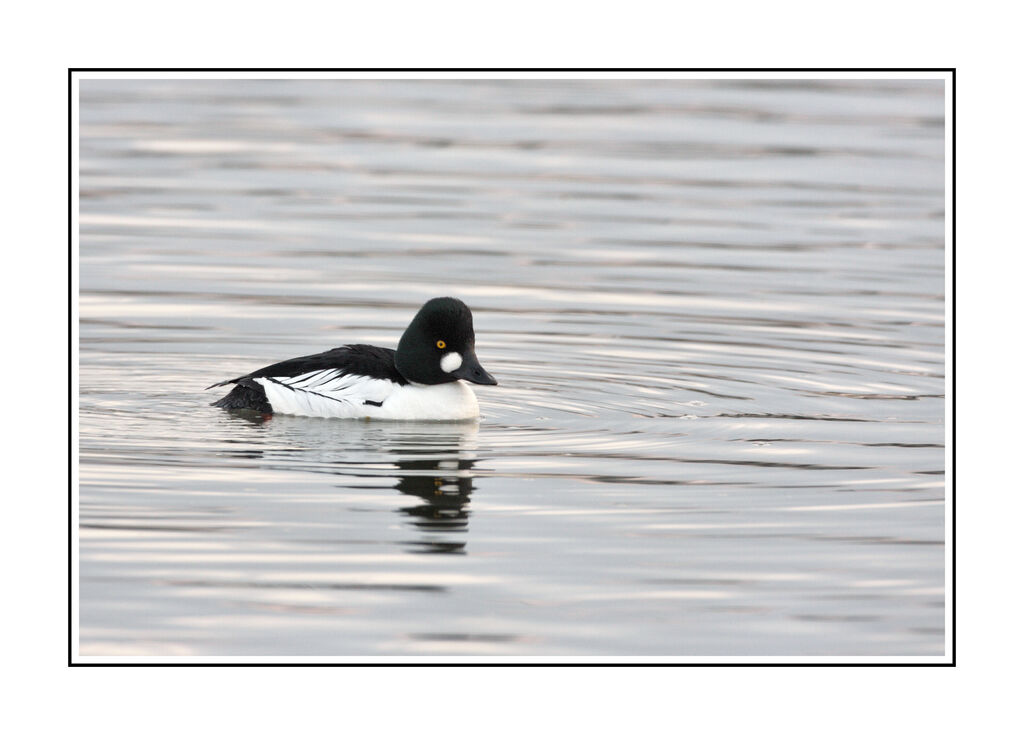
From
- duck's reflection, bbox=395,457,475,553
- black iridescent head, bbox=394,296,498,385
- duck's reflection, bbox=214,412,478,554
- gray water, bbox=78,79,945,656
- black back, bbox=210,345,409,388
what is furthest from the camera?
black back, bbox=210,345,409,388

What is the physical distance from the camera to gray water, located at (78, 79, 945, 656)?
8859 mm

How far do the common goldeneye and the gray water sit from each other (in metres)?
0.24

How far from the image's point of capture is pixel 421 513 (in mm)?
10188

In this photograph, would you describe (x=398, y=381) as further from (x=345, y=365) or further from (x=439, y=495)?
(x=439, y=495)

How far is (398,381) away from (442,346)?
429 mm

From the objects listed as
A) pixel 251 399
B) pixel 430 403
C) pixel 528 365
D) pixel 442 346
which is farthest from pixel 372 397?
pixel 528 365

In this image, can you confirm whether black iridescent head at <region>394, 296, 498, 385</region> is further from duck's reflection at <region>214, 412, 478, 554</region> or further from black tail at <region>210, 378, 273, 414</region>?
black tail at <region>210, 378, 273, 414</region>

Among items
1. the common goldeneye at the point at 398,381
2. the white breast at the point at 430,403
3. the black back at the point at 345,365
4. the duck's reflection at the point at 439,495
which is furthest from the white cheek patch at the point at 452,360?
the duck's reflection at the point at 439,495

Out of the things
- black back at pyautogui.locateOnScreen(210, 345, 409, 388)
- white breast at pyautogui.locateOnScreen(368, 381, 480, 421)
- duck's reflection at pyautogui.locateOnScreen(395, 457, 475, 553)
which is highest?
black back at pyautogui.locateOnScreen(210, 345, 409, 388)

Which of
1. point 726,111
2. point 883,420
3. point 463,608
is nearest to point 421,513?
point 463,608

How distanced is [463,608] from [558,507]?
1.78 meters

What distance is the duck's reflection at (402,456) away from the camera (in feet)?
32.9

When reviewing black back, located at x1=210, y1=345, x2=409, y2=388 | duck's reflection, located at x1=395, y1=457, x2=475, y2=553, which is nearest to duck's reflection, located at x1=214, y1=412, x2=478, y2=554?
duck's reflection, located at x1=395, y1=457, x2=475, y2=553

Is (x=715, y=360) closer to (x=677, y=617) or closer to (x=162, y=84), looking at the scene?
(x=677, y=617)
